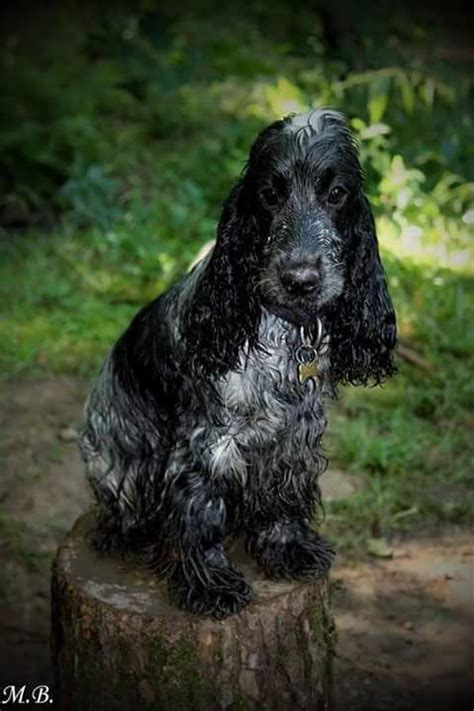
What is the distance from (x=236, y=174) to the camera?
7.97 metres

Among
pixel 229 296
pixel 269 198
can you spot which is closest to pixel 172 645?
pixel 229 296

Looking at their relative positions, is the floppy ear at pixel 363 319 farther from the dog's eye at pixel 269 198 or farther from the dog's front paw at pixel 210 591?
the dog's front paw at pixel 210 591

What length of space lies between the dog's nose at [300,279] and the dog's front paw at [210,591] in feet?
3.23

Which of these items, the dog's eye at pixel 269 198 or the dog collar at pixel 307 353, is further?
the dog collar at pixel 307 353

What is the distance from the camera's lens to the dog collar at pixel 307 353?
11.2ft

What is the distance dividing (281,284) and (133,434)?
0.95m

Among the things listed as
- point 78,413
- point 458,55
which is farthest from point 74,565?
point 458,55

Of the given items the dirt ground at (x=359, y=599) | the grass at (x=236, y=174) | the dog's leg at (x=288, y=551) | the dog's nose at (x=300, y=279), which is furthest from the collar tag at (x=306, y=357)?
the grass at (x=236, y=174)

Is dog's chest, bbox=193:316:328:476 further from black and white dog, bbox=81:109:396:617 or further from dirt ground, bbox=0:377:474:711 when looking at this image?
dirt ground, bbox=0:377:474:711

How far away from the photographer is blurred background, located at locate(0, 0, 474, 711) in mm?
5016

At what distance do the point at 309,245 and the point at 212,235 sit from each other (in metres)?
A: 4.64

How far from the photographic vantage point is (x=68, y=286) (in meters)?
7.41

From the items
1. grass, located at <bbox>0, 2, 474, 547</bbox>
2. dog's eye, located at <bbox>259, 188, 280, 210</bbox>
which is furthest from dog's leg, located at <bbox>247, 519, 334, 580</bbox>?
grass, located at <bbox>0, 2, 474, 547</bbox>

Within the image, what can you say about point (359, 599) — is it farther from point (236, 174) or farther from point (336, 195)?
point (236, 174)
